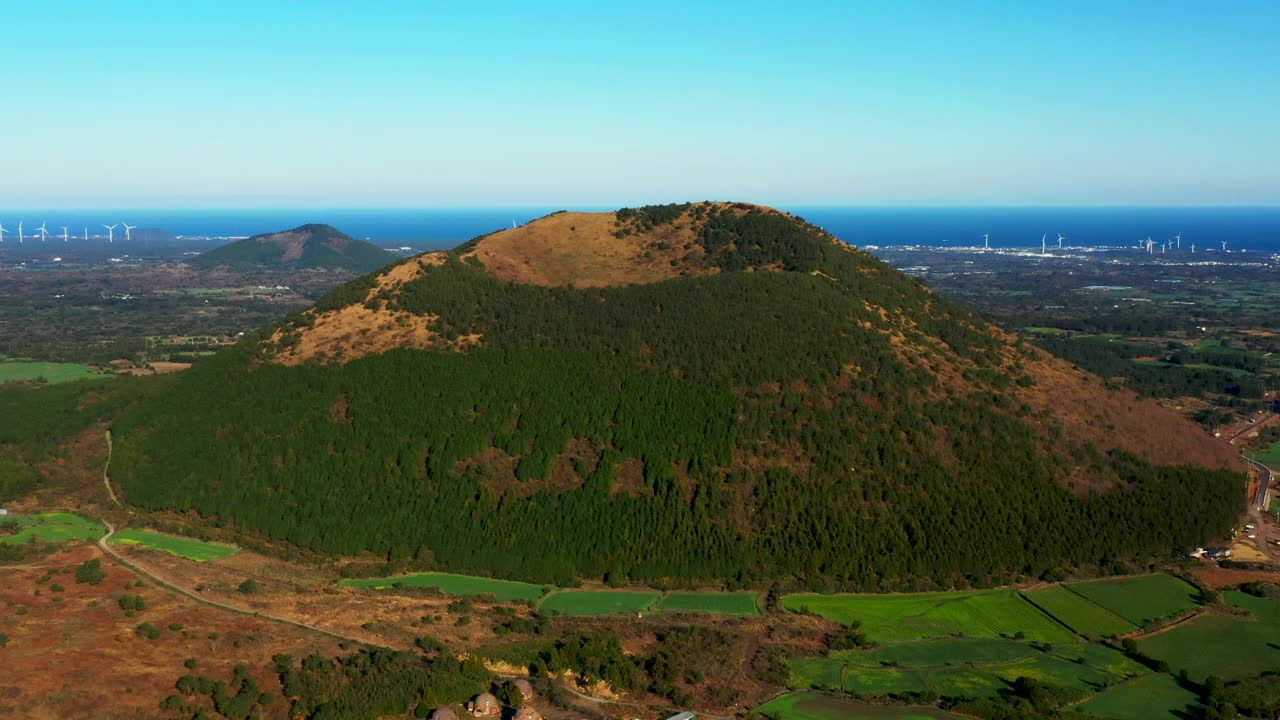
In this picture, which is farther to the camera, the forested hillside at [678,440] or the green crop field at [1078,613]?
the forested hillside at [678,440]

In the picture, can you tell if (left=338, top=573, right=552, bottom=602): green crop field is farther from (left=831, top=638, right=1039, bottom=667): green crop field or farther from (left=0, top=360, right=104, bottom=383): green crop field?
(left=0, top=360, right=104, bottom=383): green crop field

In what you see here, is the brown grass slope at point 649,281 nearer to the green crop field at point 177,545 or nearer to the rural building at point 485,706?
the green crop field at point 177,545

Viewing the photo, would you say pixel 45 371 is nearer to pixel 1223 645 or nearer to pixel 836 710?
→ pixel 836 710

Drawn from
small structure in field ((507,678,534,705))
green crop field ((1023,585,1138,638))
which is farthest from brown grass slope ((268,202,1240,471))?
small structure in field ((507,678,534,705))

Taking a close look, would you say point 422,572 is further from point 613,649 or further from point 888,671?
point 888,671

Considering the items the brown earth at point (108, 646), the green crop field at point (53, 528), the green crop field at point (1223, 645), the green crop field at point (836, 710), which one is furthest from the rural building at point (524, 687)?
the green crop field at point (53, 528)

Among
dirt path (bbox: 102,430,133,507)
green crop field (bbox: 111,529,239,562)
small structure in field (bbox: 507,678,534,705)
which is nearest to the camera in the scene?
small structure in field (bbox: 507,678,534,705)

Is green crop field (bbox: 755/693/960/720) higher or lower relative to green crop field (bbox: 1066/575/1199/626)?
lower

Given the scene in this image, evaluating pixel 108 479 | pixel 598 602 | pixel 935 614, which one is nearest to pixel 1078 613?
pixel 935 614
